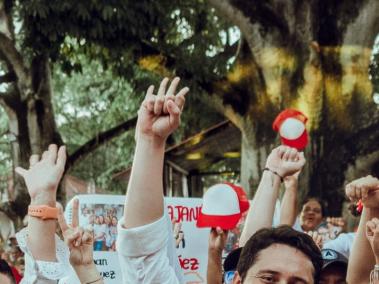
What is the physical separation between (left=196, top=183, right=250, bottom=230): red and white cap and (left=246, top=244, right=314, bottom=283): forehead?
3.57ft

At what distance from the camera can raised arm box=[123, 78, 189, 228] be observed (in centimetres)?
221

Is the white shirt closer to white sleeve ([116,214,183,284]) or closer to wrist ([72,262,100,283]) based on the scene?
wrist ([72,262,100,283])

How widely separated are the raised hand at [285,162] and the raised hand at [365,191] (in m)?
0.52

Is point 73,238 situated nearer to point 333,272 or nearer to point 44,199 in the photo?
point 44,199

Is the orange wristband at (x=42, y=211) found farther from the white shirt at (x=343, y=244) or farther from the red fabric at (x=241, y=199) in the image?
the white shirt at (x=343, y=244)

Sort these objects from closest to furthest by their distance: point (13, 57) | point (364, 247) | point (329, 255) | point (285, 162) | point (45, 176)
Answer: point (45, 176) → point (364, 247) → point (329, 255) → point (285, 162) → point (13, 57)

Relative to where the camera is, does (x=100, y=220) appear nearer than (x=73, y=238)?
No

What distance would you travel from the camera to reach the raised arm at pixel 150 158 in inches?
87.1

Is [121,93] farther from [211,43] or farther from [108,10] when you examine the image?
[108,10]

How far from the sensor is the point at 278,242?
262 centimetres

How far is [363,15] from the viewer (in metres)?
8.93

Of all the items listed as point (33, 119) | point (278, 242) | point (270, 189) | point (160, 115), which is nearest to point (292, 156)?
point (270, 189)

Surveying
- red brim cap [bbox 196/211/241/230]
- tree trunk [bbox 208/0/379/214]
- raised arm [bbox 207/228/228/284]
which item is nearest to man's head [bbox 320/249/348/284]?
raised arm [bbox 207/228/228/284]

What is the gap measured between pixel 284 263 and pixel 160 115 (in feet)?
1.93
